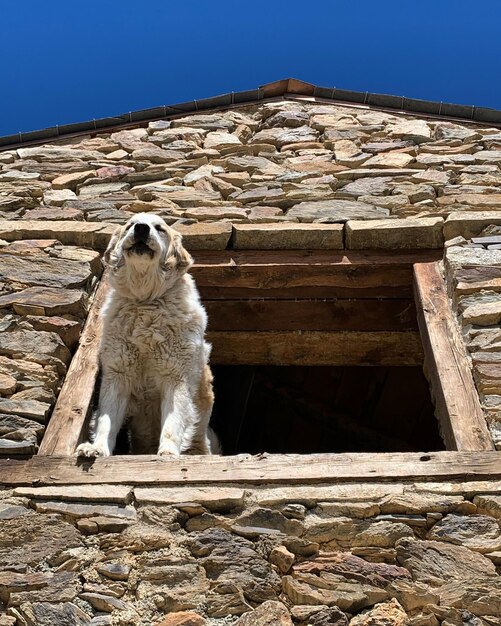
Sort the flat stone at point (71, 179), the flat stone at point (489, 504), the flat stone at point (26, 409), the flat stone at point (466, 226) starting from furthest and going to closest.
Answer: the flat stone at point (71, 179) < the flat stone at point (466, 226) < the flat stone at point (26, 409) < the flat stone at point (489, 504)

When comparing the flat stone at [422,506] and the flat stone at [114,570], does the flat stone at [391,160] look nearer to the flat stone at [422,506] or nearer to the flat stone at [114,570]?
the flat stone at [422,506]

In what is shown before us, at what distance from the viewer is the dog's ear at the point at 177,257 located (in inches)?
242

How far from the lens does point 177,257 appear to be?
6227 millimetres

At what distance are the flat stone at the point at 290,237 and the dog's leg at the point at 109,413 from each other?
66.9 inches

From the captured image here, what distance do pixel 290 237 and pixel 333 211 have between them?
1.64ft

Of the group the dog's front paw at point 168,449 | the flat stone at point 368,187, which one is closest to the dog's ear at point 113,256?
the dog's front paw at point 168,449

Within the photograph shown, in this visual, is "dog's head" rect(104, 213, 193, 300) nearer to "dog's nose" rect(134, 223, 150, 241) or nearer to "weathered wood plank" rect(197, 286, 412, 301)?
"dog's nose" rect(134, 223, 150, 241)

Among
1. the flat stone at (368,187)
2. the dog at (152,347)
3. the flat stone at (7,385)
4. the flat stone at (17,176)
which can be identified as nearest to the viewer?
the flat stone at (7,385)

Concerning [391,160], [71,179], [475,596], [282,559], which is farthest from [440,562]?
[71,179]

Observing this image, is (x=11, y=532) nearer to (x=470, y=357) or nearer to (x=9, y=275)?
(x=9, y=275)

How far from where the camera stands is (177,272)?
20.4 ft

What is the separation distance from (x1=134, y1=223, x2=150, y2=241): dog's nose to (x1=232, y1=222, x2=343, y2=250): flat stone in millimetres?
1078

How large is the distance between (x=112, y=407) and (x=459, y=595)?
236 centimetres

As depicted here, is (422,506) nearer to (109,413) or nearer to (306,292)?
(109,413)
